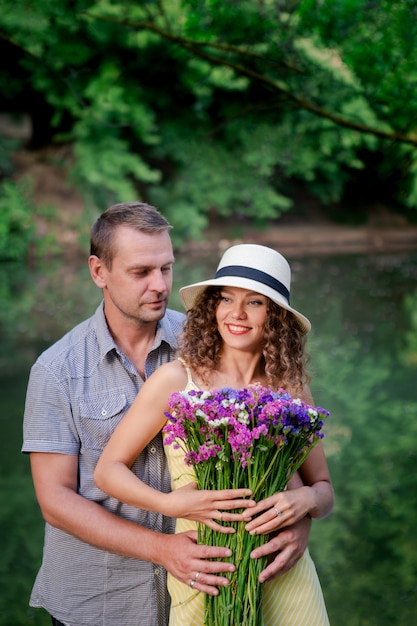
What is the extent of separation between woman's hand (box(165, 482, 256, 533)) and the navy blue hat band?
0.56 m

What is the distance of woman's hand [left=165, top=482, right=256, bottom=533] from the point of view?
6.48ft

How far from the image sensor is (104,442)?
2502 mm

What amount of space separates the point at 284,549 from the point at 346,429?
4744mm

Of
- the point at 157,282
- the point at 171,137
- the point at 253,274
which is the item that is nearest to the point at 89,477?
the point at 157,282

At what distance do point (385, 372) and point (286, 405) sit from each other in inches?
264

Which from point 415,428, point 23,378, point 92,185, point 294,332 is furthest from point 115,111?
point 294,332

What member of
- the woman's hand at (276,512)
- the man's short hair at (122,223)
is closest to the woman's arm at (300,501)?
the woman's hand at (276,512)

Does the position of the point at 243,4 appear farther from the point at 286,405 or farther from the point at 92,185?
the point at 92,185

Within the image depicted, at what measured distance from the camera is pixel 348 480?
5766 millimetres

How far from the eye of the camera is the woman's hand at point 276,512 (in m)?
2.00

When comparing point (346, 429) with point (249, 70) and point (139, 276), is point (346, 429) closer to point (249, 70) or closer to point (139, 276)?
point (249, 70)

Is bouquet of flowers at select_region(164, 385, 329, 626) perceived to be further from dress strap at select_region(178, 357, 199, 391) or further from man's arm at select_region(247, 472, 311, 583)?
dress strap at select_region(178, 357, 199, 391)

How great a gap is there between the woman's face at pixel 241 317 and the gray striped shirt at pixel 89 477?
14.7 inches

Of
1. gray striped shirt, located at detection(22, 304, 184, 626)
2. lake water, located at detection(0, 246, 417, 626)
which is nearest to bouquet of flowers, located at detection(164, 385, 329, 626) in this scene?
gray striped shirt, located at detection(22, 304, 184, 626)
